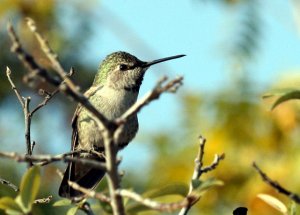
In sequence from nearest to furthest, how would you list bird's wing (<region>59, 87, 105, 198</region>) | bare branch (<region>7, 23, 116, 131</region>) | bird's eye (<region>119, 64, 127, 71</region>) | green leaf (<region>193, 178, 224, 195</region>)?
bare branch (<region>7, 23, 116, 131</region>) → green leaf (<region>193, 178, 224, 195</region>) → bird's wing (<region>59, 87, 105, 198</region>) → bird's eye (<region>119, 64, 127, 71</region>)

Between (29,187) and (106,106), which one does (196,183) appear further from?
(106,106)

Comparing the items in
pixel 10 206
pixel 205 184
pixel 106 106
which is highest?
pixel 106 106

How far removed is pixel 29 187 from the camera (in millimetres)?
2107

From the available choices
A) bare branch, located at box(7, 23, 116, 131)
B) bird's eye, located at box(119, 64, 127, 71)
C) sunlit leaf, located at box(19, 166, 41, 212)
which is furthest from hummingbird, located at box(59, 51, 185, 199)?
bare branch, located at box(7, 23, 116, 131)

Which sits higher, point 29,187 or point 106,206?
point 29,187

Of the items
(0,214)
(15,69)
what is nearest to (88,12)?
(15,69)

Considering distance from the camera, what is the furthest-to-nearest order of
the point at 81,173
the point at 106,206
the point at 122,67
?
the point at 122,67 < the point at 81,173 < the point at 106,206

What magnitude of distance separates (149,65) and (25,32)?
261 centimetres

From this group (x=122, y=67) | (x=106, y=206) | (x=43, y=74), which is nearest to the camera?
(x=43, y=74)

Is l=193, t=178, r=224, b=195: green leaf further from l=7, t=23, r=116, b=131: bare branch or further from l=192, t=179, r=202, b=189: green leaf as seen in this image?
l=7, t=23, r=116, b=131: bare branch

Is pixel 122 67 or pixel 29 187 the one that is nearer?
pixel 29 187

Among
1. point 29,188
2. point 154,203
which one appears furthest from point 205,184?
point 29,188

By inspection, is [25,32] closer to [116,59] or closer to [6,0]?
[6,0]

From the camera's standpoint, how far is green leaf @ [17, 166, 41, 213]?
208 cm
